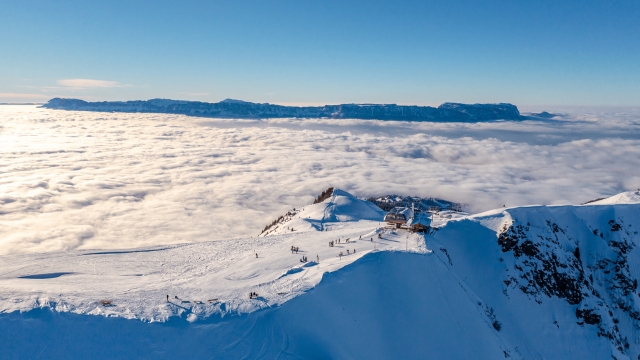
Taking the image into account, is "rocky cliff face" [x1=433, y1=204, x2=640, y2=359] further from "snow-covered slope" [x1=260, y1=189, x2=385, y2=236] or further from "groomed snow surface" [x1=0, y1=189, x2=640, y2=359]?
"snow-covered slope" [x1=260, y1=189, x2=385, y2=236]

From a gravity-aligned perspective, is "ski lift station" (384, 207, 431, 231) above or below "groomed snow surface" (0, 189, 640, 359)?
above

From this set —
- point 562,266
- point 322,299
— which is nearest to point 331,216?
point 562,266

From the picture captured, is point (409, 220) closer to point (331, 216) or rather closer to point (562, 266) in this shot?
point (562, 266)

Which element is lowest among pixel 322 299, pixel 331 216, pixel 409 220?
pixel 331 216

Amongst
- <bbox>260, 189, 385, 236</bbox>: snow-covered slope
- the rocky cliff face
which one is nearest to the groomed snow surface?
the rocky cliff face

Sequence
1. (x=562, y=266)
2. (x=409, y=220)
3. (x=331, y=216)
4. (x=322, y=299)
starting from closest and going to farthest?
1. (x=322, y=299)
2. (x=409, y=220)
3. (x=562, y=266)
4. (x=331, y=216)

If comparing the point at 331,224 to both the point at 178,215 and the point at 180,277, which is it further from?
the point at 178,215

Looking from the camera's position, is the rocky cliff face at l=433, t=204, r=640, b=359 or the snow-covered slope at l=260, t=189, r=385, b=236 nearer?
the rocky cliff face at l=433, t=204, r=640, b=359

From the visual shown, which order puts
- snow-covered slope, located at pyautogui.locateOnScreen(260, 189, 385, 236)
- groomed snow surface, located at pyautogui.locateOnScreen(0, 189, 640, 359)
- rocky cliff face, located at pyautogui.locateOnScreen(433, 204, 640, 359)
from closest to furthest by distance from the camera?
groomed snow surface, located at pyautogui.locateOnScreen(0, 189, 640, 359)
rocky cliff face, located at pyautogui.locateOnScreen(433, 204, 640, 359)
snow-covered slope, located at pyautogui.locateOnScreen(260, 189, 385, 236)
